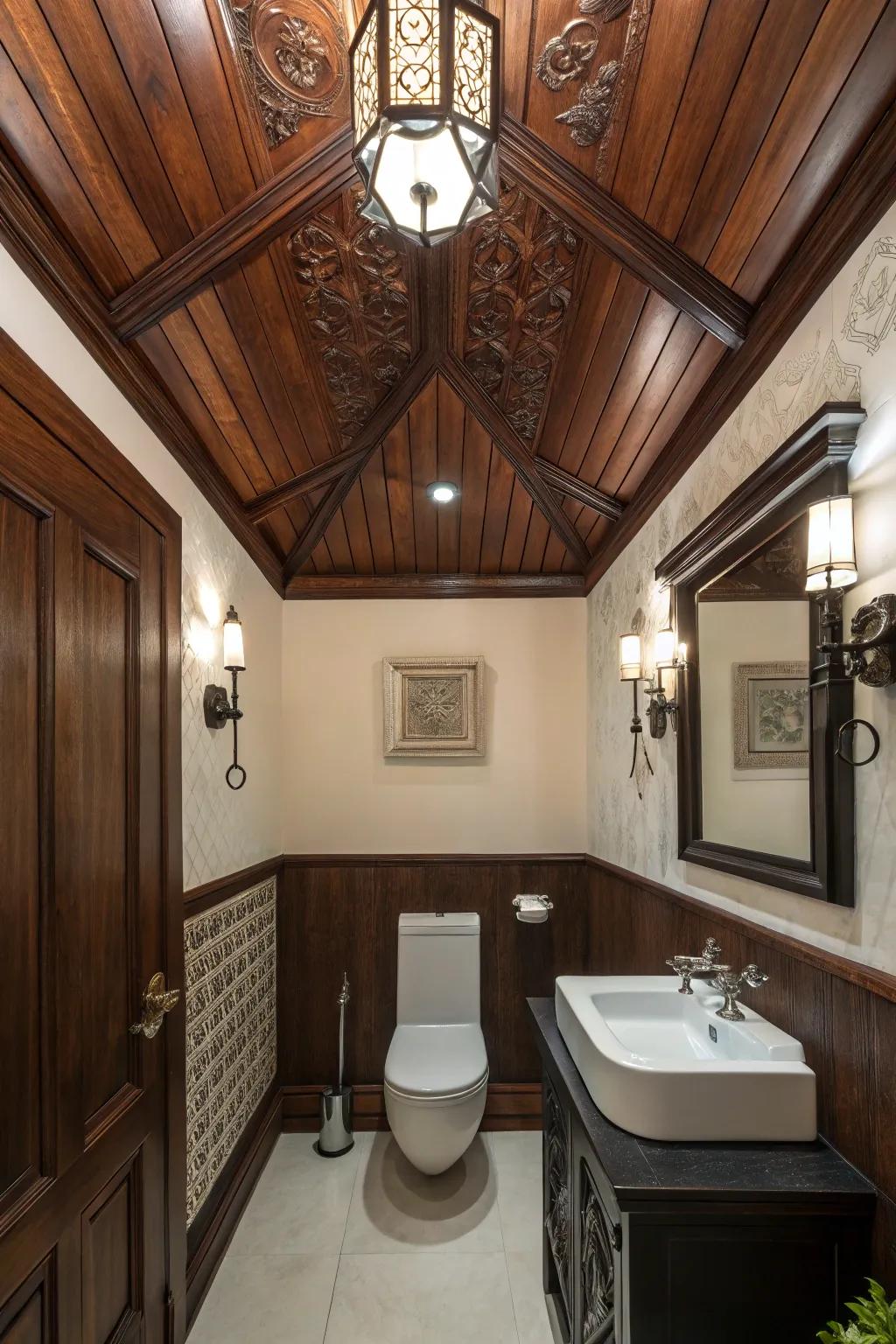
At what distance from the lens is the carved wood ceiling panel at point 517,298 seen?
169cm

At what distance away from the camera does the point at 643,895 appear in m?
2.38

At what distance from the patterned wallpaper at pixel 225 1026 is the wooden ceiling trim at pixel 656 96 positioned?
2044mm

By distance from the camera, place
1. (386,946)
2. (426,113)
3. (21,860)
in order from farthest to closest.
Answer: (386,946) < (21,860) < (426,113)

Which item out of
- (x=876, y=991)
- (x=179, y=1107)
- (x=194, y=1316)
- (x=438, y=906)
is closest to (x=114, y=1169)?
(x=179, y=1107)

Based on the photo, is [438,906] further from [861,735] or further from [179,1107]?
[861,735]

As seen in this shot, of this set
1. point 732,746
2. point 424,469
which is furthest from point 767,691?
point 424,469

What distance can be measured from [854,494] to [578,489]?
1.49 meters

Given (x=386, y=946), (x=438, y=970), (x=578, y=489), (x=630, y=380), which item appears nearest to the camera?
(x=630, y=380)

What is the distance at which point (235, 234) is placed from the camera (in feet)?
5.00

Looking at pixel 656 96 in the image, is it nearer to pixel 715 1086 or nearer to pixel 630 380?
pixel 630 380

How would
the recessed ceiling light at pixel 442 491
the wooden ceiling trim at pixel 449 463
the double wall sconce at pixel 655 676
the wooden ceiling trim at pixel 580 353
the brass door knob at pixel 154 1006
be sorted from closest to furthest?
the brass door knob at pixel 154 1006 → the wooden ceiling trim at pixel 580 353 → the double wall sconce at pixel 655 676 → the wooden ceiling trim at pixel 449 463 → the recessed ceiling light at pixel 442 491

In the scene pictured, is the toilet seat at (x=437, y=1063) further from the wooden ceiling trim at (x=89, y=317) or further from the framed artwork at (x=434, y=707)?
the wooden ceiling trim at (x=89, y=317)

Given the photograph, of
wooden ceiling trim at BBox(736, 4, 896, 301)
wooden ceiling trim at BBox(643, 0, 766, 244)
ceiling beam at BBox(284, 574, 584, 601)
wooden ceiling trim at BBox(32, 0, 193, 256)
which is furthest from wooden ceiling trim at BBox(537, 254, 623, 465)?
wooden ceiling trim at BBox(32, 0, 193, 256)

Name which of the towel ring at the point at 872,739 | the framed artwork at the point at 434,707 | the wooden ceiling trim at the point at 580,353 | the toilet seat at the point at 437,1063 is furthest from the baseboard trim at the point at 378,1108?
the wooden ceiling trim at the point at 580,353
